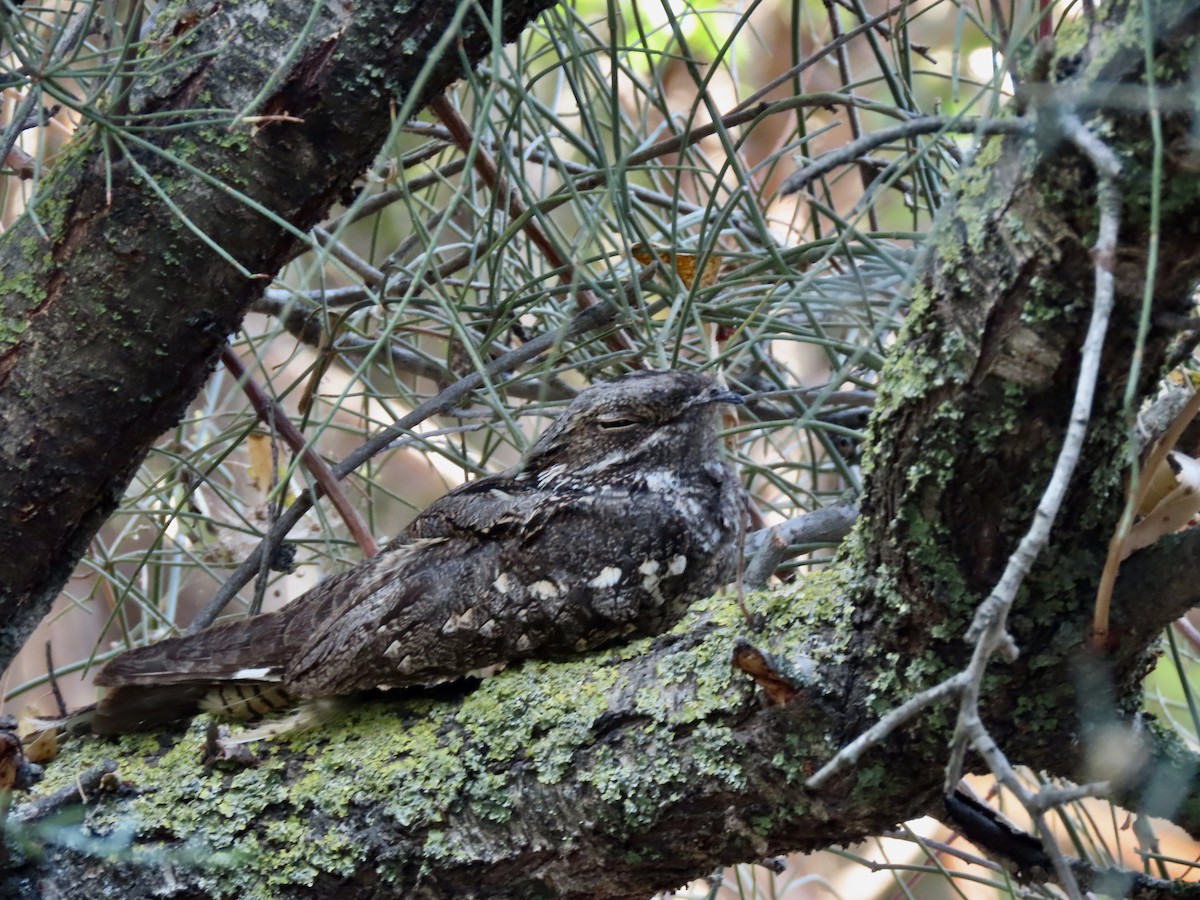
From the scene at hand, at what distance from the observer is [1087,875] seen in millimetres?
1247

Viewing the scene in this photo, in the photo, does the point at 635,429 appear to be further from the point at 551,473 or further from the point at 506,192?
the point at 506,192

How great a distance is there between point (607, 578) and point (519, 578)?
→ 14 centimetres

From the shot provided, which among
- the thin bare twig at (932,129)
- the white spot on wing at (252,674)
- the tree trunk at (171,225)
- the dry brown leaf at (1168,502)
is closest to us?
the thin bare twig at (932,129)

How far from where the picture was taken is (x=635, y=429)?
184 centimetres

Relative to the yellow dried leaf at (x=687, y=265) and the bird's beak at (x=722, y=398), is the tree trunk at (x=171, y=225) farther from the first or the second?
the bird's beak at (x=722, y=398)

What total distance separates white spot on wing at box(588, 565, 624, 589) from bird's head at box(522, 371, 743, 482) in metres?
0.23

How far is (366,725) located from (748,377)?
1.14 m

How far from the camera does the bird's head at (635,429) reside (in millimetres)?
1809

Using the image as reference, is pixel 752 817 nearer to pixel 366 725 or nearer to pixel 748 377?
pixel 366 725

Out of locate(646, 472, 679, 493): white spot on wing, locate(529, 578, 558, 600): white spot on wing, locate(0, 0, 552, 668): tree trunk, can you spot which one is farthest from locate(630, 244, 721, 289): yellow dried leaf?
locate(529, 578, 558, 600): white spot on wing

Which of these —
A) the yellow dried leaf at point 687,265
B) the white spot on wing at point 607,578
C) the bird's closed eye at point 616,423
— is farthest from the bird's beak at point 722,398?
the white spot on wing at point 607,578

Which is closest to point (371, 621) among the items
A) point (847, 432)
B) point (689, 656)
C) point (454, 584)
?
point (454, 584)

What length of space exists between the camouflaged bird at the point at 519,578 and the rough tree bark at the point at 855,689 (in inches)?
2.9

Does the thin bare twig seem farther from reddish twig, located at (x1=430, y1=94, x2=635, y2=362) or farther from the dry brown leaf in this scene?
reddish twig, located at (x1=430, y1=94, x2=635, y2=362)
